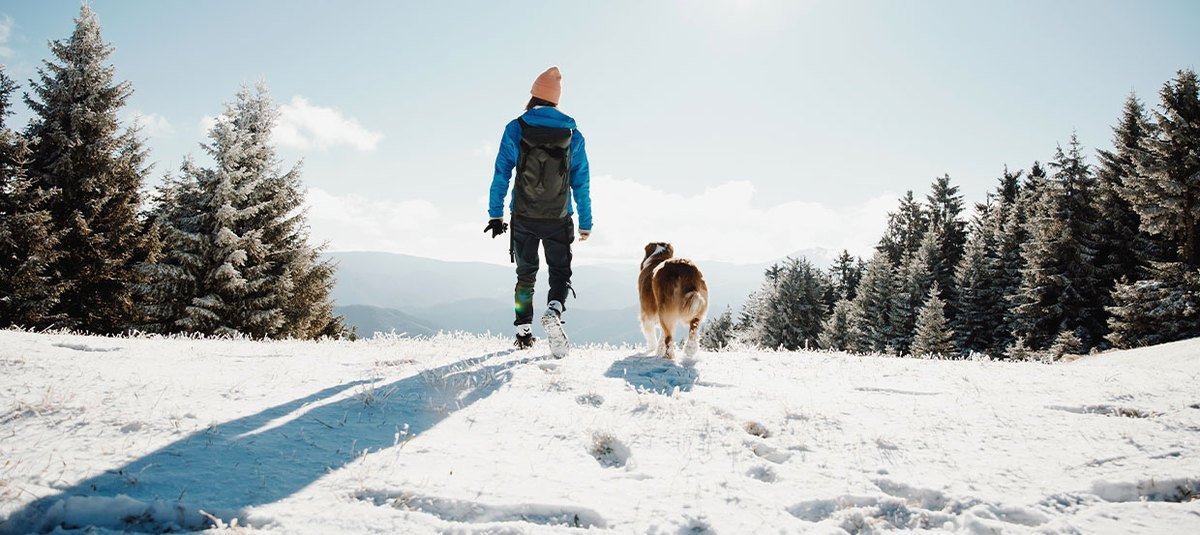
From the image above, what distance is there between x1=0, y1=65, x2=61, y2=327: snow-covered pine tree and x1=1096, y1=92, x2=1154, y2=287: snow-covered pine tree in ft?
149

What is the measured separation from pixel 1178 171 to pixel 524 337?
2923 centimetres

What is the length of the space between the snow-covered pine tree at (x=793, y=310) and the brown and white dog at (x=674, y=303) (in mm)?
40736

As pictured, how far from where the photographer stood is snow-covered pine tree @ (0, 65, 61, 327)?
1346 cm

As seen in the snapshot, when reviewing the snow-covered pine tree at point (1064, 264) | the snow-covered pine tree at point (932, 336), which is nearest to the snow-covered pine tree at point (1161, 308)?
the snow-covered pine tree at point (1064, 264)

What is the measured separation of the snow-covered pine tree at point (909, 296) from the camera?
3966 cm

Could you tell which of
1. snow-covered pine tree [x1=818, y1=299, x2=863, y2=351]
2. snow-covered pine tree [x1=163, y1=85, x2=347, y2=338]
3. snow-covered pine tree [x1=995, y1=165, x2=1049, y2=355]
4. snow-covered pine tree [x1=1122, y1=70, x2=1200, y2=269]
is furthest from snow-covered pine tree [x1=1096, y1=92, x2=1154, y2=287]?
snow-covered pine tree [x1=163, y1=85, x2=347, y2=338]

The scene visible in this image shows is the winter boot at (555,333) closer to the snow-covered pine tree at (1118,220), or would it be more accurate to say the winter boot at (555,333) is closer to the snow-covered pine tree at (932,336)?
the snow-covered pine tree at (932,336)

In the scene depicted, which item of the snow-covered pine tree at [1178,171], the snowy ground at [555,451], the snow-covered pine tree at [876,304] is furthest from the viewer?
the snow-covered pine tree at [876,304]

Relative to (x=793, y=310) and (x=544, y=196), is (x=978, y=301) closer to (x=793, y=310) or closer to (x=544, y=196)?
(x=793, y=310)

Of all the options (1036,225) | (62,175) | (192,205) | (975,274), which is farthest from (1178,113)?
(62,175)

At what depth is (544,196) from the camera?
594 cm

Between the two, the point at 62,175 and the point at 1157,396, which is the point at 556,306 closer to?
the point at 1157,396

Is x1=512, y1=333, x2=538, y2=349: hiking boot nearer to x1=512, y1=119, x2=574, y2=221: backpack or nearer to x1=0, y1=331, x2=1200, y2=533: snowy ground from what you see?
x1=512, y1=119, x2=574, y2=221: backpack

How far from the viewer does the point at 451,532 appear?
188 centimetres
